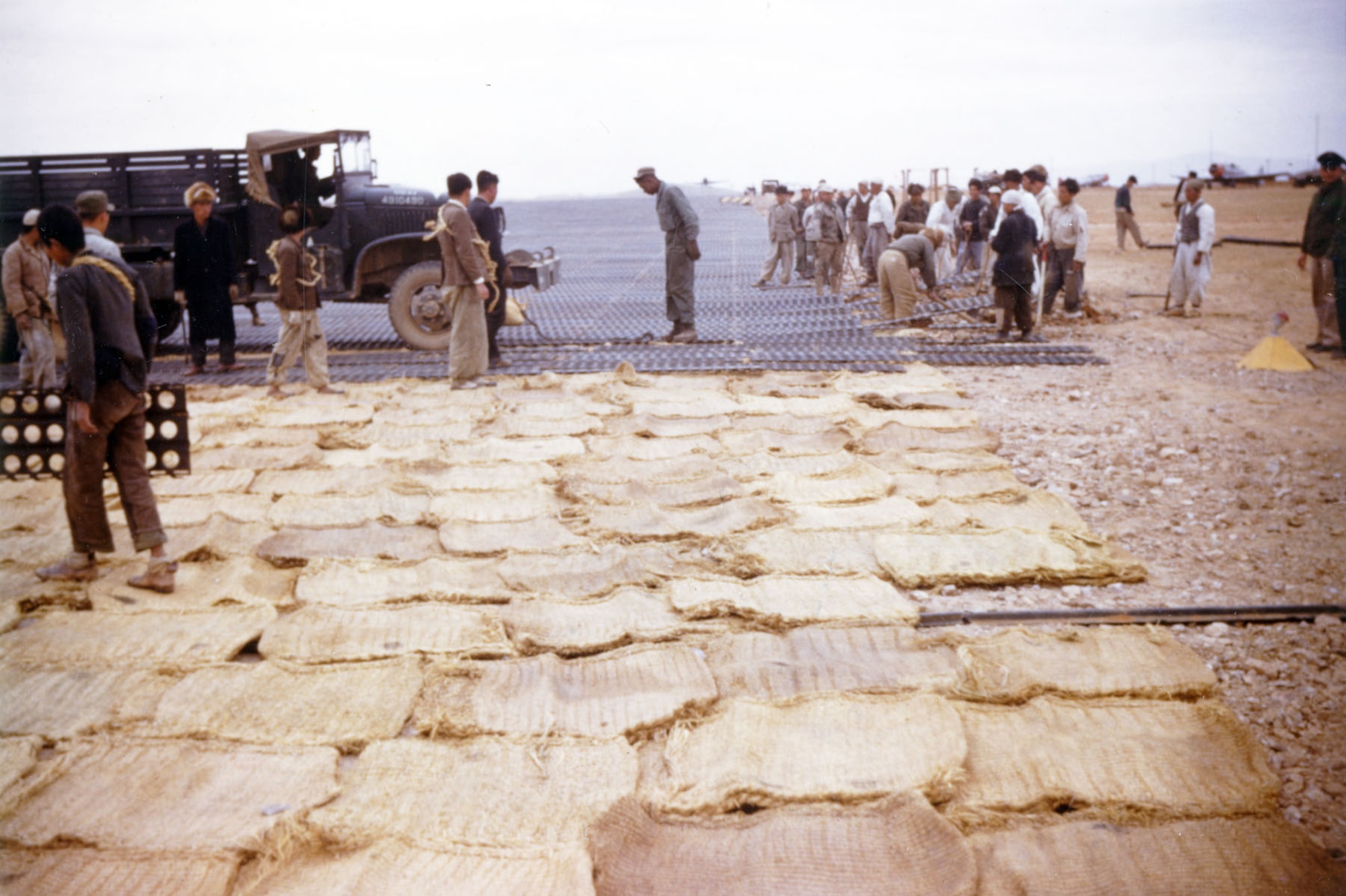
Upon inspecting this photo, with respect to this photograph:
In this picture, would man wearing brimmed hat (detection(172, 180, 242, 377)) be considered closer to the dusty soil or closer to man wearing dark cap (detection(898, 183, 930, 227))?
the dusty soil

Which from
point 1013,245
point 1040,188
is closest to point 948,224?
point 1040,188

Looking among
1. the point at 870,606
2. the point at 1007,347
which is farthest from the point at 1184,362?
the point at 870,606

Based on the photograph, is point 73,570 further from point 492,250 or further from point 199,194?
point 199,194

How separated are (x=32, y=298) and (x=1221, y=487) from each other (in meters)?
6.66

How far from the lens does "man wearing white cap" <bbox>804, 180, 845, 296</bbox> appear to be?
12.8 m

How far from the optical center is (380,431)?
5965 millimetres

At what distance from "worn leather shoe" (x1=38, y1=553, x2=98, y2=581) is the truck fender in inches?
214

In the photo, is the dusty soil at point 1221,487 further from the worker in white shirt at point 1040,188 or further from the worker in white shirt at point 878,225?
the worker in white shirt at point 878,225

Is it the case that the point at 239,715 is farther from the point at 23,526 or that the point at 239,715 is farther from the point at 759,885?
the point at 23,526

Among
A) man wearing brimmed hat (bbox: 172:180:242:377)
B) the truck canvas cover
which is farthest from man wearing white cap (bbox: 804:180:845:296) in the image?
man wearing brimmed hat (bbox: 172:180:242:377)

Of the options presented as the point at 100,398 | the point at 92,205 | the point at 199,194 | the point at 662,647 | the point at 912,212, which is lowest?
the point at 662,647

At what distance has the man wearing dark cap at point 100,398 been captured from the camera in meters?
3.51

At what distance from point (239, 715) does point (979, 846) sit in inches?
77.2

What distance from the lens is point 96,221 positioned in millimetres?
3865
